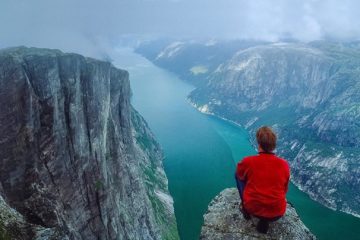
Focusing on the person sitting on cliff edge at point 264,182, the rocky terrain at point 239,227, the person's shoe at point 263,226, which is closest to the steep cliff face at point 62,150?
the rocky terrain at point 239,227

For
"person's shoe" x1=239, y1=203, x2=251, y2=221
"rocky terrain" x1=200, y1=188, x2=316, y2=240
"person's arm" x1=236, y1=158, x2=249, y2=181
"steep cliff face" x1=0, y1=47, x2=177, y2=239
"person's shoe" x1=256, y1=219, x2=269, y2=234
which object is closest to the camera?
"person's shoe" x1=256, y1=219, x2=269, y2=234

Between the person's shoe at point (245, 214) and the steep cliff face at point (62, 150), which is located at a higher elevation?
the person's shoe at point (245, 214)

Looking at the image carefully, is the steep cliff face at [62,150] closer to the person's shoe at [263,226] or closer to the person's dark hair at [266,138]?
the person's shoe at [263,226]

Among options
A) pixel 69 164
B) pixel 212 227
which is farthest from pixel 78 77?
pixel 212 227

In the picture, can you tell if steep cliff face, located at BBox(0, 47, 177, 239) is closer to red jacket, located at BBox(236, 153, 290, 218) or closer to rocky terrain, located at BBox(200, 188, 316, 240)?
rocky terrain, located at BBox(200, 188, 316, 240)

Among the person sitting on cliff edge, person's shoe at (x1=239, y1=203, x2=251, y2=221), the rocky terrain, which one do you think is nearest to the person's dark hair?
the person sitting on cliff edge

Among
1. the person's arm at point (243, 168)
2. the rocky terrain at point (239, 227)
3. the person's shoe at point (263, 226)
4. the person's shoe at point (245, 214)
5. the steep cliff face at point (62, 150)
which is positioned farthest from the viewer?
the steep cliff face at point (62, 150)

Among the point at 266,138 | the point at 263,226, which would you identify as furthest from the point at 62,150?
the point at 266,138
